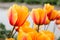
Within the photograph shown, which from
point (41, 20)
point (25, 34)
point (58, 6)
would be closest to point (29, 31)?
point (25, 34)

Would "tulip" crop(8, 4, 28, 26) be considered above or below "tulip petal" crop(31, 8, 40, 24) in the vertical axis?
above

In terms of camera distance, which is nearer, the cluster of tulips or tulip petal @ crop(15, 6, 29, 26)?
the cluster of tulips

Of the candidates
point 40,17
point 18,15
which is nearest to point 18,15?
point 18,15

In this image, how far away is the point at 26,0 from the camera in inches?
330

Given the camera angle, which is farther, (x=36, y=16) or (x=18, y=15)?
(x=36, y=16)

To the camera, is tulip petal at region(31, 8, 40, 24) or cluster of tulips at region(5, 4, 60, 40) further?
tulip petal at region(31, 8, 40, 24)

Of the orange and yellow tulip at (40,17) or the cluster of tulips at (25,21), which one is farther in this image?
the orange and yellow tulip at (40,17)

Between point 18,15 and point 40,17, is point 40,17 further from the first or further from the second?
point 18,15

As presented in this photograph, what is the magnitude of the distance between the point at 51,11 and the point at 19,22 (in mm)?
223

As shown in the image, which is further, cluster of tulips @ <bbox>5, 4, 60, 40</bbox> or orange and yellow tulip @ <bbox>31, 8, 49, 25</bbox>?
orange and yellow tulip @ <bbox>31, 8, 49, 25</bbox>

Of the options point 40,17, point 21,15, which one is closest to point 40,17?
point 40,17

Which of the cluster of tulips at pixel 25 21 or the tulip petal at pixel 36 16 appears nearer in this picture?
the cluster of tulips at pixel 25 21

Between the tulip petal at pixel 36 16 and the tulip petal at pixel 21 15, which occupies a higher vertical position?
the tulip petal at pixel 21 15

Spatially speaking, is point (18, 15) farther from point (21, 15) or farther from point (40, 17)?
point (40, 17)
